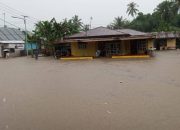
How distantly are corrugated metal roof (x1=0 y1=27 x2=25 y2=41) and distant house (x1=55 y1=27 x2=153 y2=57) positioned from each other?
16.9m

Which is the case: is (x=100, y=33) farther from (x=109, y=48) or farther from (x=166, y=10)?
(x=166, y=10)

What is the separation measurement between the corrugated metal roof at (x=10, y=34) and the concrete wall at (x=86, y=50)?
54.7 feet

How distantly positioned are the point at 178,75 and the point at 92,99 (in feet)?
25.1

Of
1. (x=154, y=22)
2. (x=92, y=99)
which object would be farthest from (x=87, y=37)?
(x=154, y=22)

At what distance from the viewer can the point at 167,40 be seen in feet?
173

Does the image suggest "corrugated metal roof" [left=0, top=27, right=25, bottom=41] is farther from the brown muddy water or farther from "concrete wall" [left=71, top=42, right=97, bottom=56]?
the brown muddy water

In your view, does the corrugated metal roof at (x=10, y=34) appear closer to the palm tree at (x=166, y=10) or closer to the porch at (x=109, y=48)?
the porch at (x=109, y=48)

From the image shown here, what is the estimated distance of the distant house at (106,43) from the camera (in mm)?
35875

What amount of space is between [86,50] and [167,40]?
745 inches

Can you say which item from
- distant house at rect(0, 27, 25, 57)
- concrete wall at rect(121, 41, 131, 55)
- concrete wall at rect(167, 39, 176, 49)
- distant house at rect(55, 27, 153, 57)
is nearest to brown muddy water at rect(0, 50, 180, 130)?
distant house at rect(55, 27, 153, 57)

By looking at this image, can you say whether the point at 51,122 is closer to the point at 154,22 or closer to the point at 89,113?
the point at 89,113

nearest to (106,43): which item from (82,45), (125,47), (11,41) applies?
(125,47)

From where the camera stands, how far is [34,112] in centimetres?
986

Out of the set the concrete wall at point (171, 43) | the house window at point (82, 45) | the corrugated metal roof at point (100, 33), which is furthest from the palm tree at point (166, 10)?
the house window at point (82, 45)
